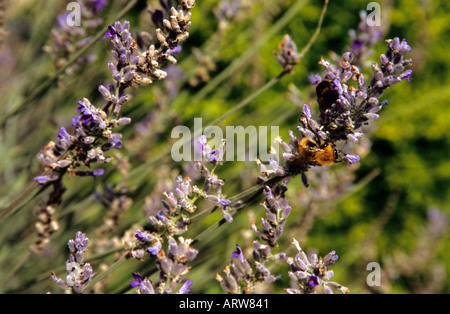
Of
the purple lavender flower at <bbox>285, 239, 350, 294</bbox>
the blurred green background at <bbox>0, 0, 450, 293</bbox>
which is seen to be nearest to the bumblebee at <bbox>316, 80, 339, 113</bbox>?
the purple lavender flower at <bbox>285, 239, 350, 294</bbox>

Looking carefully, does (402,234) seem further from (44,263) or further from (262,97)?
(44,263)

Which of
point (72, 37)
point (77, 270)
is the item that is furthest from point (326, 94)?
point (72, 37)

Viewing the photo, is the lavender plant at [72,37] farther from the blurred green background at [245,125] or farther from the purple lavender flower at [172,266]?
the purple lavender flower at [172,266]

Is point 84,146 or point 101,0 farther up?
point 101,0

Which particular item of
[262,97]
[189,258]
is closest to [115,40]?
[189,258]

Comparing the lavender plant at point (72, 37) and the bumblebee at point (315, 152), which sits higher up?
the lavender plant at point (72, 37)

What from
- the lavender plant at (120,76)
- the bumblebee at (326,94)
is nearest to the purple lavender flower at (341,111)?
the bumblebee at (326,94)

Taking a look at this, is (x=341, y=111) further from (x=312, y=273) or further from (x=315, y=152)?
(x=312, y=273)
